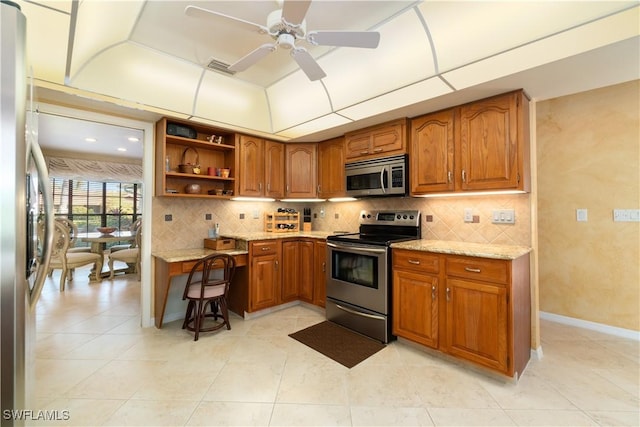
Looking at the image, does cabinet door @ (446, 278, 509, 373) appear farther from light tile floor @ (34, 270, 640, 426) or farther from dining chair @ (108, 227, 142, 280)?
dining chair @ (108, 227, 142, 280)

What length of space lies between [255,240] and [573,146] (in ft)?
12.3

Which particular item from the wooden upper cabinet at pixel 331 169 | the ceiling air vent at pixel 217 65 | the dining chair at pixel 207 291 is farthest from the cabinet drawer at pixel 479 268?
the ceiling air vent at pixel 217 65

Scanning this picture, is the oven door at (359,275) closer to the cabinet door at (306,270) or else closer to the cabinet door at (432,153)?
the cabinet door at (306,270)

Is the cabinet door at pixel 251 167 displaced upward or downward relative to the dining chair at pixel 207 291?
upward

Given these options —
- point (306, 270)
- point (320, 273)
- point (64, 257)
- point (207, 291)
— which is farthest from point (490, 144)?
point (64, 257)

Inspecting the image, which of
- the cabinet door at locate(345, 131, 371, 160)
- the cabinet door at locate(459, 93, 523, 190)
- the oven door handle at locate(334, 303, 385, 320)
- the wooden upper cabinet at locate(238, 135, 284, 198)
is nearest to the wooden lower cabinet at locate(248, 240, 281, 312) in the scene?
the wooden upper cabinet at locate(238, 135, 284, 198)

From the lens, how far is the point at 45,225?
1.06 metres

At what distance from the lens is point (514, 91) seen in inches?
88.6

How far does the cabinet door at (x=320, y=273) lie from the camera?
11.2 ft

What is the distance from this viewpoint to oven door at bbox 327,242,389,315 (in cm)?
266

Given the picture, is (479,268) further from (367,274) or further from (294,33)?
(294,33)

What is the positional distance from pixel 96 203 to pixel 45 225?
25.5 feet

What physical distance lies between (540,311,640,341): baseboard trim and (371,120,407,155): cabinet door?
261cm

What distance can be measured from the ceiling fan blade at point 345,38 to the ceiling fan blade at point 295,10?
112 millimetres
